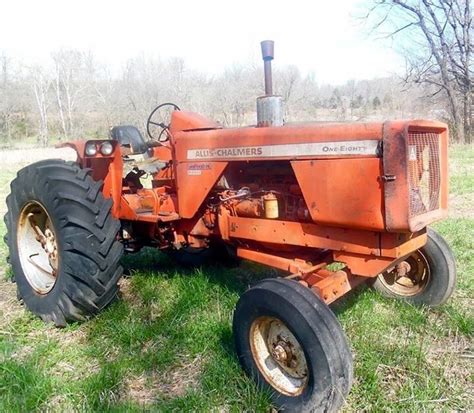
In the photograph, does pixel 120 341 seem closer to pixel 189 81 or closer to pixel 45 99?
pixel 189 81

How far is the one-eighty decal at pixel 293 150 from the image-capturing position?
88.7 inches

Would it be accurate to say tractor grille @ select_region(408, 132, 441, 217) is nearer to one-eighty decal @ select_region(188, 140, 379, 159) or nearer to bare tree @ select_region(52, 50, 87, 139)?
one-eighty decal @ select_region(188, 140, 379, 159)

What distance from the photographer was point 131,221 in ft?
12.0

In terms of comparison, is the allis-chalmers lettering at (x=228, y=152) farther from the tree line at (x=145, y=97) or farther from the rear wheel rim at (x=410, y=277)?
the tree line at (x=145, y=97)

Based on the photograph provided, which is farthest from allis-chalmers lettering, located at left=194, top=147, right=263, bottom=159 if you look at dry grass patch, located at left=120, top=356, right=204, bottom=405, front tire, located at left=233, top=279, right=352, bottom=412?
dry grass patch, located at left=120, top=356, right=204, bottom=405

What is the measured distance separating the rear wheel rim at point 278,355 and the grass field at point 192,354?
0.12 m

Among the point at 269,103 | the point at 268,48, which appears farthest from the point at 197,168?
the point at 268,48

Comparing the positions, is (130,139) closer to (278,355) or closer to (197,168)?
(197,168)

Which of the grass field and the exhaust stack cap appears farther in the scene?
the exhaust stack cap

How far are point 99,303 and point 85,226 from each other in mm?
535

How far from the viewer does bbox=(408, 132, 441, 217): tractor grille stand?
7.49 ft

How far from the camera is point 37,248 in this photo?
3.56m

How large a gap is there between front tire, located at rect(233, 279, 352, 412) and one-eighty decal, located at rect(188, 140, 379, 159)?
73cm

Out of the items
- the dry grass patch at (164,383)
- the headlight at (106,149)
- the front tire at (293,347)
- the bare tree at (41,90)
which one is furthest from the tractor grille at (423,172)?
the bare tree at (41,90)
